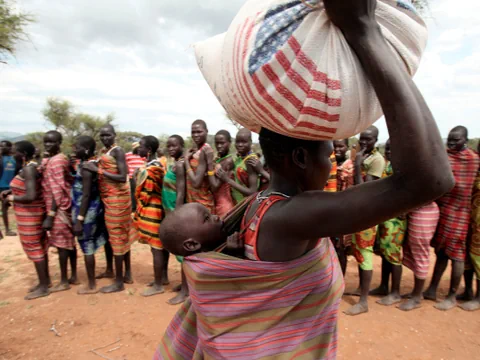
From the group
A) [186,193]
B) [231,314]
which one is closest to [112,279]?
[186,193]

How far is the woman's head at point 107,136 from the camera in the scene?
4703 millimetres

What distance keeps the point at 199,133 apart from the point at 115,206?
1.50 m

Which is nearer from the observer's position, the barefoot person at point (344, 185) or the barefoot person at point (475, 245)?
the barefoot person at point (475, 245)

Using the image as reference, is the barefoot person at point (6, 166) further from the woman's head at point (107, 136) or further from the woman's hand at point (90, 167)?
the woman's hand at point (90, 167)

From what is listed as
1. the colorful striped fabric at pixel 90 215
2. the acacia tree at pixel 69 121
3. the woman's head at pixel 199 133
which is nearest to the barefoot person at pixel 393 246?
the woman's head at pixel 199 133

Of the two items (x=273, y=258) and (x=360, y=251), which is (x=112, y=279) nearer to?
(x=360, y=251)

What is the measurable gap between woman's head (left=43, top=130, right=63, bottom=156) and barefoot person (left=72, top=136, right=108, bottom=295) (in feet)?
0.89

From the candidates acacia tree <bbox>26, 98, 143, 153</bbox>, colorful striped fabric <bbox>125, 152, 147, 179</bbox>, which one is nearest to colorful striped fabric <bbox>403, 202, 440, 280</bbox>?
colorful striped fabric <bbox>125, 152, 147, 179</bbox>

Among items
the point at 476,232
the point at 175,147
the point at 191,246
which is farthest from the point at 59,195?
the point at 476,232

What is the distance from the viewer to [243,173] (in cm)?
446

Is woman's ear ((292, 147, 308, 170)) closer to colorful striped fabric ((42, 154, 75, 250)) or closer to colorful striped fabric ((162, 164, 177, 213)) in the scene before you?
colorful striped fabric ((162, 164, 177, 213))

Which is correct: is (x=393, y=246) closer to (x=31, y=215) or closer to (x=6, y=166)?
(x=31, y=215)

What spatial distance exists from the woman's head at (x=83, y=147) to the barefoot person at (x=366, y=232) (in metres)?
3.42

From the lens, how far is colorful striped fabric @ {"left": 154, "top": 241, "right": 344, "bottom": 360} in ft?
3.49
